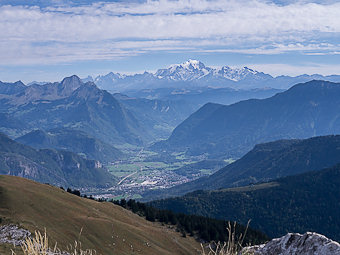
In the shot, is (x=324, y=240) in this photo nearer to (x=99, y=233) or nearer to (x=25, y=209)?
(x=99, y=233)

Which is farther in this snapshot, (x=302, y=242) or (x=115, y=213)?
(x=115, y=213)

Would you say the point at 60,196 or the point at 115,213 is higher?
the point at 60,196

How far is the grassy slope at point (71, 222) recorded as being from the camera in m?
64.6

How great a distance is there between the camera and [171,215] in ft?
374

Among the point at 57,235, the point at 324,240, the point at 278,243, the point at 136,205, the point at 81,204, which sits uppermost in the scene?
the point at 324,240

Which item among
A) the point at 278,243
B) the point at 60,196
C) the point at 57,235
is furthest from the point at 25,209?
the point at 278,243

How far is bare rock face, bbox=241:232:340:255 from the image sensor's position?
1144 inches

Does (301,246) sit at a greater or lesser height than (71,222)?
greater

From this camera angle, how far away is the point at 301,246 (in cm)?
3262

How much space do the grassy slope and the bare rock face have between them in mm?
33892

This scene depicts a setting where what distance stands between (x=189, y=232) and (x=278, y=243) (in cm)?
6940

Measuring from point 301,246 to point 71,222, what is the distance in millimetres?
47945

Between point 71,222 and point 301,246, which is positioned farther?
point 71,222

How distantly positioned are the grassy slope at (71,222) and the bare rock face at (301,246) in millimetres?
33892
